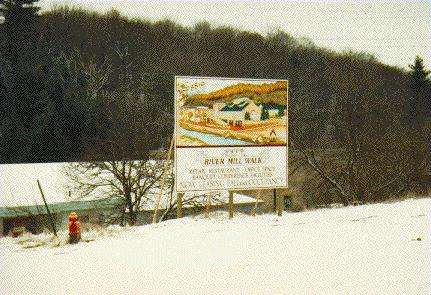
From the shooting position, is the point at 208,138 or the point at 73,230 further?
the point at 208,138

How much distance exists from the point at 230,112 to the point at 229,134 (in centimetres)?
60

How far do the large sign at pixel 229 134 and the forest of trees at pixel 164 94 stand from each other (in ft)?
47.8

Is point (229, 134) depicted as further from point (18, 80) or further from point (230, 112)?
point (18, 80)

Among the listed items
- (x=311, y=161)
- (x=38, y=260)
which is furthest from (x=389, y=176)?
(x=38, y=260)

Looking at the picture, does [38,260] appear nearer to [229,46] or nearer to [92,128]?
[92,128]

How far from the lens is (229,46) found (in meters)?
79.6

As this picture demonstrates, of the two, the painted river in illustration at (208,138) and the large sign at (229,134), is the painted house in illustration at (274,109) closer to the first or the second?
the large sign at (229,134)

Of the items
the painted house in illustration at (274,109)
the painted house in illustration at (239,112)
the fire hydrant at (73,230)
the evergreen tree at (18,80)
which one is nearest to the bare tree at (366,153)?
the painted house in illustration at (274,109)

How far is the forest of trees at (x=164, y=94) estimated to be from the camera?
1079 inches

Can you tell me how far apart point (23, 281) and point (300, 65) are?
76.1 metres

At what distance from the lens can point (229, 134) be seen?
12.0m

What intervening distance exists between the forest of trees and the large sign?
14.6m

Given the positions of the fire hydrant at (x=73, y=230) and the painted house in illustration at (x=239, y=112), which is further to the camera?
the painted house in illustration at (x=239, y=112)

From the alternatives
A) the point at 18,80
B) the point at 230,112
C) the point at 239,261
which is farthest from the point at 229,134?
the point at 18,80
